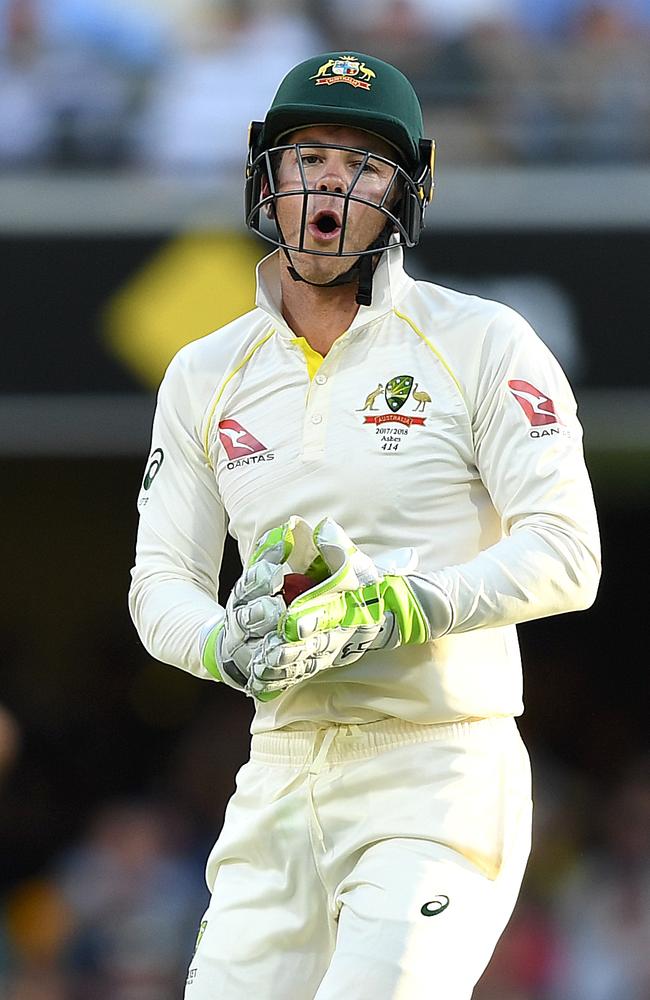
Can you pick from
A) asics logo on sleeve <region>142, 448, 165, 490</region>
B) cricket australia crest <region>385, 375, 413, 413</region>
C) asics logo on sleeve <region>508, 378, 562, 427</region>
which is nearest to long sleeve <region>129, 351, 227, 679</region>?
asics logo on sleeve <region>142, 448, 165, 490</region>

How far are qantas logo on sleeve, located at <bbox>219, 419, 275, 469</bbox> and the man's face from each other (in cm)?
30

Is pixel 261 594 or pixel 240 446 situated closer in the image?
pixel 261 594

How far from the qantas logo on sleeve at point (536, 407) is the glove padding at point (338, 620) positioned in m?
0.36

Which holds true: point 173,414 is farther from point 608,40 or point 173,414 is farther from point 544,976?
point 608,40

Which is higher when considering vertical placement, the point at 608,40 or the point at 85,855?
the point at 608,40

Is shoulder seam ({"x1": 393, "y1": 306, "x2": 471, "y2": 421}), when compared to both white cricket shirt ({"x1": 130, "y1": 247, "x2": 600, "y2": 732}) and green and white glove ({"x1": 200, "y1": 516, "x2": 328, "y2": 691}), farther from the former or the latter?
green and white glove ({"x1": 200, "y1": 516, "x2": 328, "y2": 691})

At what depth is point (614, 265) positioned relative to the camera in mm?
6250

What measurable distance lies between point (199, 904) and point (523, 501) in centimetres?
399

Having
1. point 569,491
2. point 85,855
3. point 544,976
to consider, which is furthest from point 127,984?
point 569,491

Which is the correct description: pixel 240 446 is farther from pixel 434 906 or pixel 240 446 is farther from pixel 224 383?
pixel 434 906

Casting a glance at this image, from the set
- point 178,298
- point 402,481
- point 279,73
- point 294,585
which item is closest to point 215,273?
point 178,298

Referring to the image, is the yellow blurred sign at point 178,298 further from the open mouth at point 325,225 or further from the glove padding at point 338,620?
the glove padding at point 338,620

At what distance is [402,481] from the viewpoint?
294 centimetres

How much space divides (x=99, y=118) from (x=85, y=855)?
2.87m
